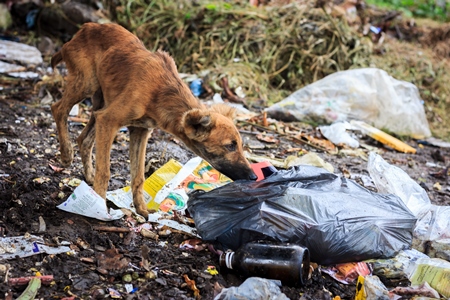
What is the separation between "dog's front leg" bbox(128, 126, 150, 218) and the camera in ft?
15.1

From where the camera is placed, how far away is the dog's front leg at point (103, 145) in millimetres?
4340

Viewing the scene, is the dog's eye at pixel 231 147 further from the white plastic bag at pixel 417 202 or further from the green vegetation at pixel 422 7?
the green vegetation at pixel 422 7

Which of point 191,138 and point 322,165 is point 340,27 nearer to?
point 322,165

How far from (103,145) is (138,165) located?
0.43m

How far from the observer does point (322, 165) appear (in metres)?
5.69

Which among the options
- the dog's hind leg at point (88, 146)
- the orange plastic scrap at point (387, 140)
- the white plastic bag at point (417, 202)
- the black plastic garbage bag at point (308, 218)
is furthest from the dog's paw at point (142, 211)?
the orange plastic scrap at point (387, 140)

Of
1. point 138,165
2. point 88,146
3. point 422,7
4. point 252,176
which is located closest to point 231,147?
point 252,176

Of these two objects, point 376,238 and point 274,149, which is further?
point 274,149

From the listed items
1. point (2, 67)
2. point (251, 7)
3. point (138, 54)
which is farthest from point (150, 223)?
point (251, 7)

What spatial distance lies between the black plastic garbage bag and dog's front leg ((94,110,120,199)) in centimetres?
74

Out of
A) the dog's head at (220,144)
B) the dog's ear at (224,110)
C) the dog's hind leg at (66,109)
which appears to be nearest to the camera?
the dog's head at (220,144)

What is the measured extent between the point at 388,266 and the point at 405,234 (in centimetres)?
35

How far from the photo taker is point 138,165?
15.4 feet

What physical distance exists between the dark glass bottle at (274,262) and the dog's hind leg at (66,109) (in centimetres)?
209
